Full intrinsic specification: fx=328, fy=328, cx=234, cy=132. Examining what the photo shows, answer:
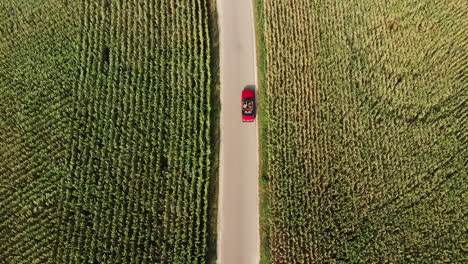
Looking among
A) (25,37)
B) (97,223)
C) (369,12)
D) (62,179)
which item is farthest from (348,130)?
(25,37)

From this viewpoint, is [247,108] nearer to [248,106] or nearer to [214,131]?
[248,106]

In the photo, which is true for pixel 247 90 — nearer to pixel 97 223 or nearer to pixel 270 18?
pixel 270 18

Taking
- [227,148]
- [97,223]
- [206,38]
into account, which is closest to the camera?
[97,223]

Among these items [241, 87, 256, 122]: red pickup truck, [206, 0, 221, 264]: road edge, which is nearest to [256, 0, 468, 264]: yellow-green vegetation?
[241, 87, 256, 122]: red pickup truck

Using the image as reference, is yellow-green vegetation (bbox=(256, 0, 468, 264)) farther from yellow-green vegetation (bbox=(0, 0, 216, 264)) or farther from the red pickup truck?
yellow-green vegetation (bbox=(0, 0, 216, 264))

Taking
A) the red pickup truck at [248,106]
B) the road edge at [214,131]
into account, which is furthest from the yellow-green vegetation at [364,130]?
the road edge at [214,131]
